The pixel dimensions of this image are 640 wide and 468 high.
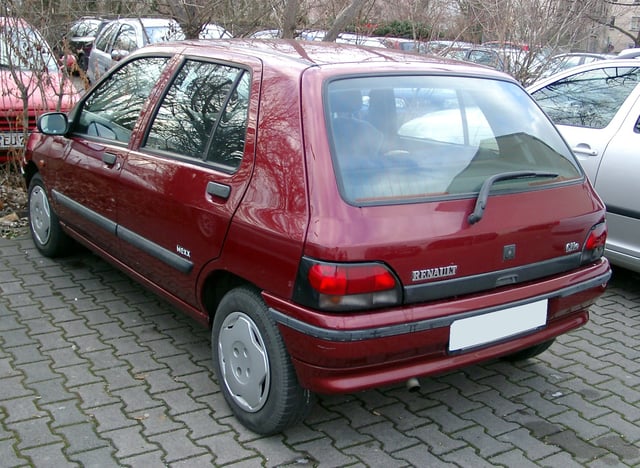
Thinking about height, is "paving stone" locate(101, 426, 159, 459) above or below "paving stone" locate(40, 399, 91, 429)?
below

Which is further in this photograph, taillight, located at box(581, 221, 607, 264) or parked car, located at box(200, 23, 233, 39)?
parked car, located at box(200, 23, 233, 39)

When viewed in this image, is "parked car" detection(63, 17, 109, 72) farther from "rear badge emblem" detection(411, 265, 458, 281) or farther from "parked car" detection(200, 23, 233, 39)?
"rear badge emblem" detection(411, 265, 458, 281)

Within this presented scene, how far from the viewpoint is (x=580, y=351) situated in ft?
13.9

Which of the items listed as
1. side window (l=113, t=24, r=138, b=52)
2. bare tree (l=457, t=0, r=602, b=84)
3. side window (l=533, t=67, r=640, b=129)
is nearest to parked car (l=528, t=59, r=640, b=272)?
side window (l=533, t=67, r=640, b=129)

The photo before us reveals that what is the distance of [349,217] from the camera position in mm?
2701

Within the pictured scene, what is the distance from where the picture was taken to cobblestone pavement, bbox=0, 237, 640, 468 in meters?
3.08

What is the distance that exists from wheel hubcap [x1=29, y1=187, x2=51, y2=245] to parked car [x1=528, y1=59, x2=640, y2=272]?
375 centimetres

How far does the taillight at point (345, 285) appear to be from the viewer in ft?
8.71

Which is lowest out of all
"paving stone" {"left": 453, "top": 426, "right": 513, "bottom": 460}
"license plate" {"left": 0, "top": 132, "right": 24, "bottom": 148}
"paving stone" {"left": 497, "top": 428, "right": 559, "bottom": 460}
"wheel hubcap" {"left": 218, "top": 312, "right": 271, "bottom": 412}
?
"paving stone" {"left": 497, "top": 428, "right": 559, "bottom": 460}

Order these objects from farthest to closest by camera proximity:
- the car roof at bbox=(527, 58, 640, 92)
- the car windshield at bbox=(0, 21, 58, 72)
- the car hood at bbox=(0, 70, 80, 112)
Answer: the car hood at bbox=(0, 70, 80, 112) → the car windshield at bbox=(0, 21, 58, 72) → the car roof at bbox=(527, 58, 640, 92)

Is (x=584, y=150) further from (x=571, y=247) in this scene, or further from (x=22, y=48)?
(x=22, y=48)

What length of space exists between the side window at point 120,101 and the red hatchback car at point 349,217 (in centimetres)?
20

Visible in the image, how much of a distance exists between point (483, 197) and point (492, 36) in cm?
556

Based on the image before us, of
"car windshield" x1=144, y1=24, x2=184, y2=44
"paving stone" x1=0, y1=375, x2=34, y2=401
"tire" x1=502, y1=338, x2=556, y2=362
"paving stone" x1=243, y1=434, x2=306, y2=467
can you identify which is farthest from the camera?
"car windshield" x1=144, y1=24, x2=184, y2=44
